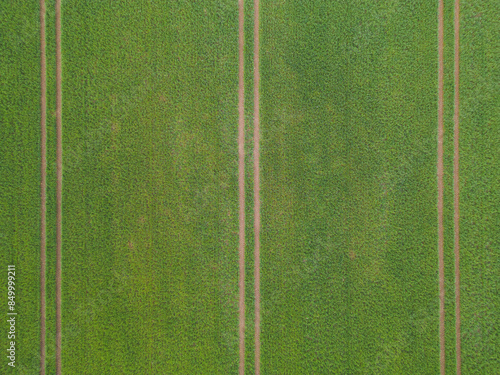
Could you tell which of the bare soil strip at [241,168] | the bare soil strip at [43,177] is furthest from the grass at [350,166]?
the bare soil strip at [43,177]

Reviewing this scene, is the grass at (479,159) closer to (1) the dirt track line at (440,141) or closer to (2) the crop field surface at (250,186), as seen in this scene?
(2) the crop field surface at (250,186)

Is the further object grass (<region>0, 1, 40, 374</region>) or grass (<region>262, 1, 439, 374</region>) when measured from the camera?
grass (<region>262, 1, 439, 374</region>)

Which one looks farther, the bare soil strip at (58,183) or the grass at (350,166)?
the grass at (350,166)

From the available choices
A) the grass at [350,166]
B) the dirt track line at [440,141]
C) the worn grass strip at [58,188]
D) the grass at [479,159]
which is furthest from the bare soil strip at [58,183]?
the grass at [479,159]

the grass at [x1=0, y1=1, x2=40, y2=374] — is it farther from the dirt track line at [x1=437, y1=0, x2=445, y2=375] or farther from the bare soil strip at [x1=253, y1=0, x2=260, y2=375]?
the dirt track line at [x1=437, y1=0, x2=445, y2=375]

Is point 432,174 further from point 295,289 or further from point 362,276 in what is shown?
point 295,289

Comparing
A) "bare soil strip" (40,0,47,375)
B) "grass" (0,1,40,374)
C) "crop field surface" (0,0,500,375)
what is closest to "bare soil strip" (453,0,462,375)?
"crop field surface" (0,0,500,375)

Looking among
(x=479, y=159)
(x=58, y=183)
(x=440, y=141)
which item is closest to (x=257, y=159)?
(x=440, y=141)

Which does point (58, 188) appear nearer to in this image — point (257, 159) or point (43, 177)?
point (43, 177)
